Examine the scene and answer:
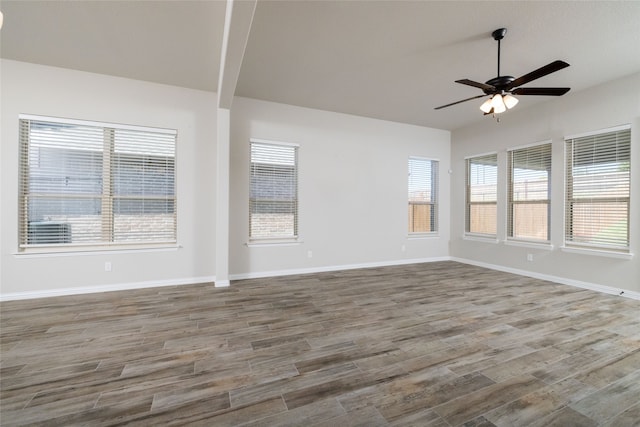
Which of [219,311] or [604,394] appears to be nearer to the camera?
Answer: [604,394]

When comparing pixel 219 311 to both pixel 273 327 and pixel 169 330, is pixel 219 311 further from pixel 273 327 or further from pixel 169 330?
pixel 273 327

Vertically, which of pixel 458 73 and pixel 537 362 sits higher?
pixel 458 73

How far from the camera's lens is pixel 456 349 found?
2.38 metres

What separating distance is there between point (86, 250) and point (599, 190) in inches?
297

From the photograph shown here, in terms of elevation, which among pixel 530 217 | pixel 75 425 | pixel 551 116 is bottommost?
pixel 75 425

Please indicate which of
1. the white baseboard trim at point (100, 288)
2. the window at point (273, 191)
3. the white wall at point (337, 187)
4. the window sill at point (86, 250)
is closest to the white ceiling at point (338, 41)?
the white wall at point (337, 187)

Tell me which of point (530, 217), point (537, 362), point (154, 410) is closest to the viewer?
point (154, 410)

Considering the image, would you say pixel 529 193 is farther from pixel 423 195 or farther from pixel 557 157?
pixel 423 195

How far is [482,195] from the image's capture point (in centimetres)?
600

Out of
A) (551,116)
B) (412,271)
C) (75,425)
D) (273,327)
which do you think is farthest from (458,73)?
(75,425)

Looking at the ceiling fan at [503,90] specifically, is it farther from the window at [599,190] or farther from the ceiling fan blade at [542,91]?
the window at [599,190]

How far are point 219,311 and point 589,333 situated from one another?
3.81 meters

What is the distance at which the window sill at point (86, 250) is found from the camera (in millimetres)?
3661

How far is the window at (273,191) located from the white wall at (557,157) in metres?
3.96
